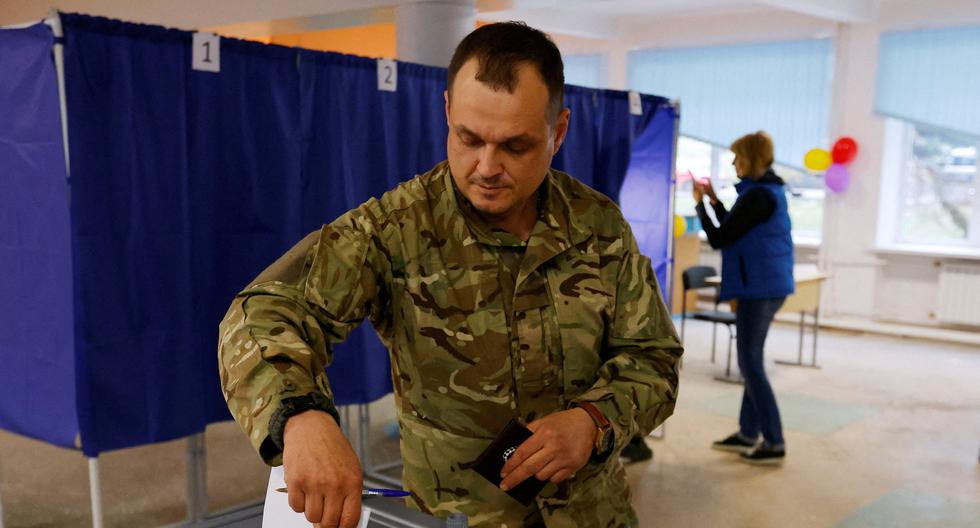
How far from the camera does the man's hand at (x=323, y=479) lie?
0.77 meters

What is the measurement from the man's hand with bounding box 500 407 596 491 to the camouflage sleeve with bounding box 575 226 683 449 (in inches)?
2.0

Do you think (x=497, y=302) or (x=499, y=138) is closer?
(x=499, y=138)

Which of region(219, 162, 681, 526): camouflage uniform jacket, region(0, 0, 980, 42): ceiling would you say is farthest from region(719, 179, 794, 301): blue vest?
region(219, 162, 681, 526): camouflage uniform jacket

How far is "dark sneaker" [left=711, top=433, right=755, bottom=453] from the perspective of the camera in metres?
4.25

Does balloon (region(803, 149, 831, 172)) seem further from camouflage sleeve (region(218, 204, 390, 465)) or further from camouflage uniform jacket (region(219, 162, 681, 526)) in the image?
camouflage sleeve (region(218, 204, 390, 465))

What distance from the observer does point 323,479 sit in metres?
0.77

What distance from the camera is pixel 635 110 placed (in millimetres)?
4305

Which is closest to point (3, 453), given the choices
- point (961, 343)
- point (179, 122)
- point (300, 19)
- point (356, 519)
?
point (179, 122)

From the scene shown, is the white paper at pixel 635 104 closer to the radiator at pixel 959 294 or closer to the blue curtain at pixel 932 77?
the blue curtain at pixel 932 77

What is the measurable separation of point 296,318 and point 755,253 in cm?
331

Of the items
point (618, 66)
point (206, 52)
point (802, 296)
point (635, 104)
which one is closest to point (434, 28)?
point (635, 104)

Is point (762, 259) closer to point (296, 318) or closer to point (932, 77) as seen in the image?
point (296, 318)

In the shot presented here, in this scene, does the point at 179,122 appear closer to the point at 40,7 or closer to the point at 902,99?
the point at 40,7

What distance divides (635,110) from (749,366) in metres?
1.42
